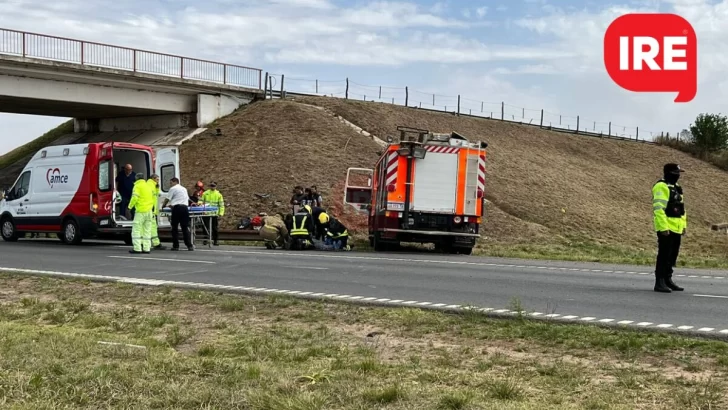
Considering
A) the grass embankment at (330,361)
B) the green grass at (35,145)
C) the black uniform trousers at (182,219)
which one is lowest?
the grass embankment at (330,361)

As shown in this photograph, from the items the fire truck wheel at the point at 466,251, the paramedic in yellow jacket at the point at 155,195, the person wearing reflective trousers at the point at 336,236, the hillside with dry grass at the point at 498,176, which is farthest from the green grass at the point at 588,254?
the paramedic in yellow jacket at the point at 155,195

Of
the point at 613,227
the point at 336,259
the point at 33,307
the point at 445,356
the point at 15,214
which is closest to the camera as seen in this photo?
the point at 445,356

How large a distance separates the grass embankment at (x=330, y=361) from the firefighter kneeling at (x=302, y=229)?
10637 millimetres

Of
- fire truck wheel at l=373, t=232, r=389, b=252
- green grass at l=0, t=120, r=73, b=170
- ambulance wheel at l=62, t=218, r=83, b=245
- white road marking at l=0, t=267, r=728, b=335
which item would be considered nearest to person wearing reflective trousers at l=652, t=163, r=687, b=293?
white road marking at l=0, t=267, r=728, b=335

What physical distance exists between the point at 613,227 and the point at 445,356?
91.0 feet

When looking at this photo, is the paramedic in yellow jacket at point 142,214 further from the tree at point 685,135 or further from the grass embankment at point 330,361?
the tree at point 685,135

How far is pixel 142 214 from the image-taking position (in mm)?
18000

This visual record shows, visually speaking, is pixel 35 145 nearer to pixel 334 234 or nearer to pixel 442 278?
pixel 334 234

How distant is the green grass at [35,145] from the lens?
154 feet

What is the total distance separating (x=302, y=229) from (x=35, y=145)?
3365cm

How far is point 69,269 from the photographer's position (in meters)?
14.4

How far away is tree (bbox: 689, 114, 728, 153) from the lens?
6041cm

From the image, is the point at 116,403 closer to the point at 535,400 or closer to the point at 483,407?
the point at 483,407

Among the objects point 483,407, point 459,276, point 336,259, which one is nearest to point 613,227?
point 336,259
